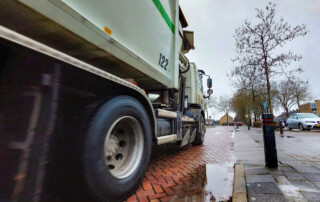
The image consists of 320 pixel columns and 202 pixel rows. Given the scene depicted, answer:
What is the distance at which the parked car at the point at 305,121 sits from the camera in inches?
510

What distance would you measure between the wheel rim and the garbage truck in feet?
0.04

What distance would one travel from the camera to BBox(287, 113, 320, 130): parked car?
12953 millimetres

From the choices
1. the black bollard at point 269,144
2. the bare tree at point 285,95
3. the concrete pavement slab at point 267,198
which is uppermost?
the bare tree at point 285,95

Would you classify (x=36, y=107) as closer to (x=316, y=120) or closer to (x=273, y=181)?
(x=273, y=181)

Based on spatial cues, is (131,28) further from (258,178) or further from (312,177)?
(312,177)

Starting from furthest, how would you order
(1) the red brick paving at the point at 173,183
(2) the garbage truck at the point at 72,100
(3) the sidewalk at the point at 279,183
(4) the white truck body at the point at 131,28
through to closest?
1. (1) the red brick paving at the point at 173,183
2. (3) the sidewalk at the point at 279,183
3. (4) the white truck body at the point at 131,28
4. (2) the garbage truck at the point at 72,100

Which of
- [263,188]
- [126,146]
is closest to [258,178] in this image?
[263,188]

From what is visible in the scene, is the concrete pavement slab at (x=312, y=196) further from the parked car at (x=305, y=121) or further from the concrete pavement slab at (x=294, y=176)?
the parked car at (x=305, y=121)

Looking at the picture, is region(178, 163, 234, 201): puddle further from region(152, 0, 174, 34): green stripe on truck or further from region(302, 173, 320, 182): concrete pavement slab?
region(152, 0, 174, 34): green stripe on truck

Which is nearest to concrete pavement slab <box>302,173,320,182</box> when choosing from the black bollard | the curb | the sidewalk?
the sidewalk

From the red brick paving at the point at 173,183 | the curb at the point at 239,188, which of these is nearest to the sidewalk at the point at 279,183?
the curb at the point at 239,188

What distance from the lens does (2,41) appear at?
0.92 metres

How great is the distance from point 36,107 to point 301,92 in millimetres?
39229

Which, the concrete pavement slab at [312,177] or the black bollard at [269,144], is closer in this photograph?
the concrete pavement slab at [312,177]
